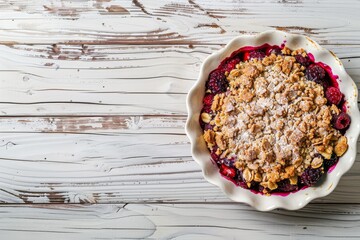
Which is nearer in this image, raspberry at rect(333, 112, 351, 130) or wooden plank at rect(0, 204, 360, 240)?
raspberry at rect(333, 112, 351, 130)

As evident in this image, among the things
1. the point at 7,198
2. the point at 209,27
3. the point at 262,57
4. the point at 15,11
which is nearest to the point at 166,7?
the point at 209,27

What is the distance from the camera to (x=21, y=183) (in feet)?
4.72

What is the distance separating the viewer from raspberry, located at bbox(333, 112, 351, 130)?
121 centimetres

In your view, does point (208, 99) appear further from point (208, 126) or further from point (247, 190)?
point (247, 190)

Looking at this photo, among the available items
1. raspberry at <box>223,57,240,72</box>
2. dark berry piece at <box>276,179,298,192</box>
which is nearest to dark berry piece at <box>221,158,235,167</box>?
dark berry piece at <box>276,179,298,192</box>

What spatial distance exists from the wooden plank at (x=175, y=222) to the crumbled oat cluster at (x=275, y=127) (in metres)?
0.19

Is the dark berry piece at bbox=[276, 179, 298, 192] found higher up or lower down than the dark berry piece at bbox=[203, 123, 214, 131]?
lower down

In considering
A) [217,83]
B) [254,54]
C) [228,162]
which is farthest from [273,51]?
[228,162]

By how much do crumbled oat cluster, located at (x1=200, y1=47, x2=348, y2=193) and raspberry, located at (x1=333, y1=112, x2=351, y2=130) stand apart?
0.01 metres

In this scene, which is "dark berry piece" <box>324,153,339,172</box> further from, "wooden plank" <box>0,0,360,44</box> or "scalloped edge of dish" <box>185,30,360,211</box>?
"wooden plank" <box>0,0,360,44</box>

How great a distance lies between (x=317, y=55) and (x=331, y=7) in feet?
0.76

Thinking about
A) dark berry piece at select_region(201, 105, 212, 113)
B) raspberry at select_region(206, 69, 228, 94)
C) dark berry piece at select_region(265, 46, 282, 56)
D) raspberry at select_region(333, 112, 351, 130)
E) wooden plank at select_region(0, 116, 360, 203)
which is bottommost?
wooden plank at select_region(0, 116, 360, 203)

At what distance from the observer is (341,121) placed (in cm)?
122

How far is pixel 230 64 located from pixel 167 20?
0.90 feet
